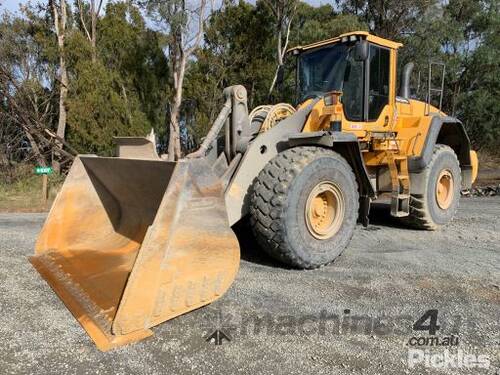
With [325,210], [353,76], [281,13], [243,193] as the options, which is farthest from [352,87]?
[281,13]

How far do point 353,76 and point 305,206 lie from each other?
6.88 ft

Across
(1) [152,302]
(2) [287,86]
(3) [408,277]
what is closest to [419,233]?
(3) [408,277]

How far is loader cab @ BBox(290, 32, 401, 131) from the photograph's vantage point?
5.17 m

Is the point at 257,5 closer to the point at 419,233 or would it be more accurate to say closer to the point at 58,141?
the point at 58,141

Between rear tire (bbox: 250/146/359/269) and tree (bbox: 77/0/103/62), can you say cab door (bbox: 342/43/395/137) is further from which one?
tree (bbox: 77/0/103/62)

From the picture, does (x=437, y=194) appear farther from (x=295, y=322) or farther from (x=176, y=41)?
(x=176, y=41)

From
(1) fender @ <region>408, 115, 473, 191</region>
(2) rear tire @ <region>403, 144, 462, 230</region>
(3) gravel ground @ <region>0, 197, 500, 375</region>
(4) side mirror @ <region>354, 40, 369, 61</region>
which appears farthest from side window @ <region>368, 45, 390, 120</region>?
(3) gravel ground @ <region>0, 197, 500, 375</region>

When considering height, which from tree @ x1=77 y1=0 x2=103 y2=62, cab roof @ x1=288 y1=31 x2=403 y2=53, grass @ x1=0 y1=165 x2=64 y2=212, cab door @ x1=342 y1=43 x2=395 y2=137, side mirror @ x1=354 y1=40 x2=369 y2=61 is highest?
tree @ x1=77 y1=0 x2=103 y2=62

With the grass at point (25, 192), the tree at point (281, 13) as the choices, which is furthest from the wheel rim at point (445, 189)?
the tree at point (281, 13)

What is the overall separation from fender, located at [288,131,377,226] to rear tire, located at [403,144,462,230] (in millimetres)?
1597

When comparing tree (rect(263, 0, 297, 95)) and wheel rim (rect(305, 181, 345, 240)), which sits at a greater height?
tree (rect(263, 0, 297, 95))

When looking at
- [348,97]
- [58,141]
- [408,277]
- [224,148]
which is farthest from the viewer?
[58,141]

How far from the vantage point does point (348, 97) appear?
5203mm

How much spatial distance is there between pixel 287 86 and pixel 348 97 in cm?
137
